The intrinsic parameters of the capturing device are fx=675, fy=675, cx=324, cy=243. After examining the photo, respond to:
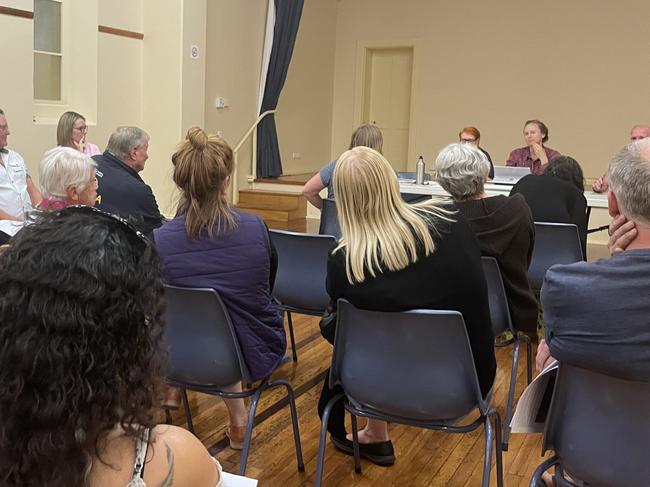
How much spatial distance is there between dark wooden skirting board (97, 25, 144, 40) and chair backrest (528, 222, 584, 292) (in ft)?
15.5

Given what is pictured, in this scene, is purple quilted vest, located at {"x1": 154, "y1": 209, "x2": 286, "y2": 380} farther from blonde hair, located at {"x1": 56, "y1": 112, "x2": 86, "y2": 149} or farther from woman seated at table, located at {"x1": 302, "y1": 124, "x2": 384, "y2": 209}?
blonde hair, located at {"x1": 56, "y1": 112, "x2": 86, "y2": 149}

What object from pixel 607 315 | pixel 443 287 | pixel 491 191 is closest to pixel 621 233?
pixel 607 315

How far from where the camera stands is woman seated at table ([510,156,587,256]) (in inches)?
148

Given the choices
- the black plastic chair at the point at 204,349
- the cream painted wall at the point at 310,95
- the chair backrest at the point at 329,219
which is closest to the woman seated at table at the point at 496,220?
the black plastic chair at the point at 204,349

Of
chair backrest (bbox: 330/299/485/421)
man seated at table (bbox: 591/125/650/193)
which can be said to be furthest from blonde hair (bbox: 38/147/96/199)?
man seated at table (bbox: 591/125/650/193)

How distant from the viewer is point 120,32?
21.9 feet

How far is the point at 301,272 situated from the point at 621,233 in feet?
5.53

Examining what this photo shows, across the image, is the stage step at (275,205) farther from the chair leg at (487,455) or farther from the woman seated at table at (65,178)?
the chair leg at (487,455)

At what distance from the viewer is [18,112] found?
17.9 feet

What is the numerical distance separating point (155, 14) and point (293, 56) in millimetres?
2821

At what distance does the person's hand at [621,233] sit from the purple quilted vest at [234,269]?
1.18 metres

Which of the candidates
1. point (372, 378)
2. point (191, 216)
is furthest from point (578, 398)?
point (191, 216)

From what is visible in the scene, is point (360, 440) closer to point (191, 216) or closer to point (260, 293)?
point (260, 293)

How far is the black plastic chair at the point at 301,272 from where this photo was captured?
3.04m
